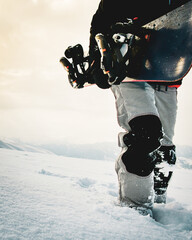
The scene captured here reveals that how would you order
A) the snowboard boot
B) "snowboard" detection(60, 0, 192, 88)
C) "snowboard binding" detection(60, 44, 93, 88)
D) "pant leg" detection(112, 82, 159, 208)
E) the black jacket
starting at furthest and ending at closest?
1. "snowboard binding" detection(60, 44, 93, 88)
2. the snowboard boot
3. the black jacket
4. "snowboard" detection(60, 0, 192, 88)
5. "pant leg" detection(112, 82, 159, 208)

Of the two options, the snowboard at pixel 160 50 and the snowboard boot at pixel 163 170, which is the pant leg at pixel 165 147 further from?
the snowboard at pixel 160 50

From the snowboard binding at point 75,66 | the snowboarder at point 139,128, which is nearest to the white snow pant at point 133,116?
the snowboarder at point 139,128

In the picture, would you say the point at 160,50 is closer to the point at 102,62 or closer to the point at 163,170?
the point at 102,62

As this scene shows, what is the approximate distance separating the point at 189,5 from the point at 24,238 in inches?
64.7

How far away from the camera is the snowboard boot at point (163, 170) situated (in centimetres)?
142

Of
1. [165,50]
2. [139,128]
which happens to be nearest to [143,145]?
[139,128]

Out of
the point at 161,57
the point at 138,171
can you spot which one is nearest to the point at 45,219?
the point at 138,171

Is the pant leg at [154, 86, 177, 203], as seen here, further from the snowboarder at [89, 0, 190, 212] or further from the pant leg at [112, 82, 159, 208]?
the pant leg at [112, 82, 159, 208]

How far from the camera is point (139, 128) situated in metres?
1.07

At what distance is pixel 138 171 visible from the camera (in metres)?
1.04

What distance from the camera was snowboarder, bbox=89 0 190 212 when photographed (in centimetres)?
104

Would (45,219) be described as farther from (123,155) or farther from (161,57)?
(161,57)

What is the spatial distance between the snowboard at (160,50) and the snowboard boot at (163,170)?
0.73 metres

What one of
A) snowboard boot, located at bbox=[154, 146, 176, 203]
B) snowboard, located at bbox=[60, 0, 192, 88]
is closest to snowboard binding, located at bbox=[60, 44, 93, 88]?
snowboard, located at bbox=[60, 0, 192, 88]
